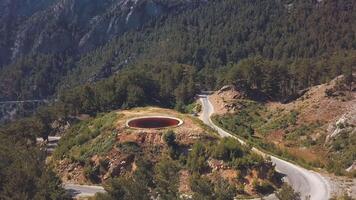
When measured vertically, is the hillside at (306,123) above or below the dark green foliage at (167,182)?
below

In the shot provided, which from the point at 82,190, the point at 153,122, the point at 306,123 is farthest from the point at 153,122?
the point at 306,123

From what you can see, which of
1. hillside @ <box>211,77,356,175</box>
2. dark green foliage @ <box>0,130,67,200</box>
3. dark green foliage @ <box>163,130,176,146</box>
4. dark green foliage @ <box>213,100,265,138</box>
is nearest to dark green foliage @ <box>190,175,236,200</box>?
dark green foliage @ <box>0,130,67,200</box>

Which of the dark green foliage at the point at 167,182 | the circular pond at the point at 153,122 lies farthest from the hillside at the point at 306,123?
the dark green foliage at the point at 167,182

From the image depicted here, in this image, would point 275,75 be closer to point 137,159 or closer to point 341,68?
point 341,68

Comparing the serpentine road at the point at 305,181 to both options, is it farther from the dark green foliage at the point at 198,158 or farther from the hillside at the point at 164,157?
A: the dark green foliage at the point at 198,158

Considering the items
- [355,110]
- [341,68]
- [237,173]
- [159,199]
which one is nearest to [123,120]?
[237,173]

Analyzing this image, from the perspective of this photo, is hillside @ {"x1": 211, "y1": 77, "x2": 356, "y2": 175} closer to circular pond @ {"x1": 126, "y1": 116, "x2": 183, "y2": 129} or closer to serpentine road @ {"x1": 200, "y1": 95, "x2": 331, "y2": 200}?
serpentine road @ {"x1": 200, "y1": 95, "x2": 331, "y2": 200}
